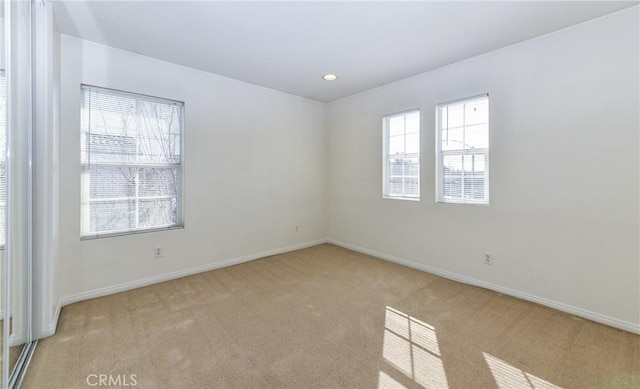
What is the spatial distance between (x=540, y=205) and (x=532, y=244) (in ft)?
1.24

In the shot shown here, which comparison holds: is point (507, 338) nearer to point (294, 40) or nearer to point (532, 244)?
point (532, 244)

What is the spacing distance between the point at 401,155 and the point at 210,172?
2.52m

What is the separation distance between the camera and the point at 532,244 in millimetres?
2615

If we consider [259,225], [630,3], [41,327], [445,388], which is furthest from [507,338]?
[41,327]

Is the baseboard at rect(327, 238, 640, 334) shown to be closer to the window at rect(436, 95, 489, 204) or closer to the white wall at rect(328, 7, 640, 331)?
the white wall at rect(328, 7, 640, 331)

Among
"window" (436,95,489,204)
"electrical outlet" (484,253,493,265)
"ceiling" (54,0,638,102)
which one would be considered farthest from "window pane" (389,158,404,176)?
"electrical outlet" (484,253,493,265)

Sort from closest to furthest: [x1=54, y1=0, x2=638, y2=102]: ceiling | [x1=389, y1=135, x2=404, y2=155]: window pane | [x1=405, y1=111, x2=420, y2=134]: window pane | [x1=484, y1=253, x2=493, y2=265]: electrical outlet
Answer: [x1=54, y1=0, x2=638, y2=102]: ceiling, [x1=484, y1=253, x2=493, y2=265]: electrical outlet, [x1=405, y1=111, x2=420, y2=134]: window pane, [x1=389, y1=135, x2=404, y2=155]: window pane

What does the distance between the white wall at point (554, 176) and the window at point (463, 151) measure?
9cm

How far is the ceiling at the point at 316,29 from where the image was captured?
211cm

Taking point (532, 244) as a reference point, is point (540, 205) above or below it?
above

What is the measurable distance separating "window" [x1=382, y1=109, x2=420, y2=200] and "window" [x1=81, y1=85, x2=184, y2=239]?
271 cm

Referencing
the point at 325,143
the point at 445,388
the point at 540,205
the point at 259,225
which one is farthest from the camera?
the point at 325,143

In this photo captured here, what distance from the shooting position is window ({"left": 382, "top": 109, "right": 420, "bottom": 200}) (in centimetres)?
360

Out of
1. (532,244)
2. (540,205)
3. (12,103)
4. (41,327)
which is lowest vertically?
(41,327)
